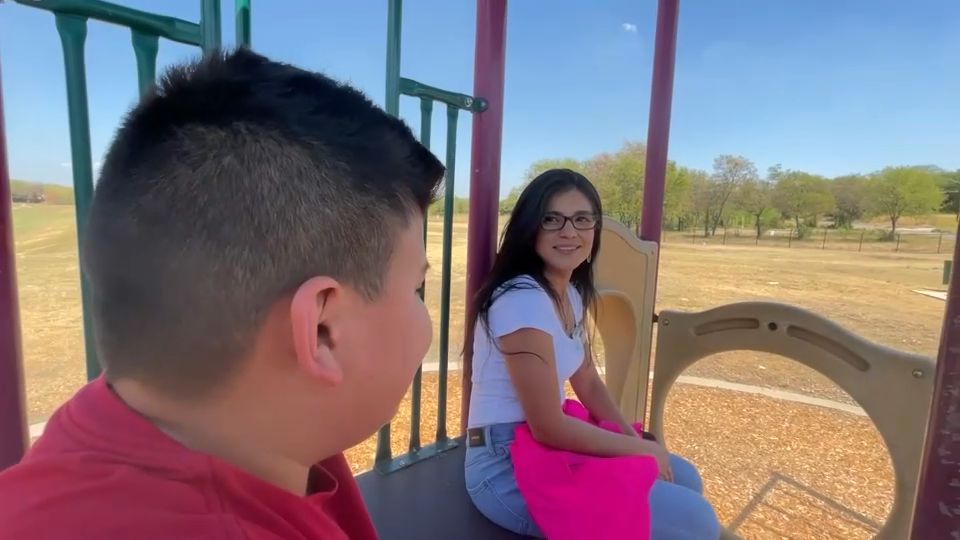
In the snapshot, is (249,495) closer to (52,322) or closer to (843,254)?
(52,322)

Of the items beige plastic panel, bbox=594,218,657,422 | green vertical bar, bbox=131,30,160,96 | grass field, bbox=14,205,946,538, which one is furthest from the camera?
grass field, bbox=14,205,946,538

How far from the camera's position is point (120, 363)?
543mm

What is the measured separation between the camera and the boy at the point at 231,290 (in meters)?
0.50

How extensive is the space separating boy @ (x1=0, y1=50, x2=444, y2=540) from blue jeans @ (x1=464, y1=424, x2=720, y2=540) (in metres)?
0.88

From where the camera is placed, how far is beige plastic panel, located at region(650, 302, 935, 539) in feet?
5.54

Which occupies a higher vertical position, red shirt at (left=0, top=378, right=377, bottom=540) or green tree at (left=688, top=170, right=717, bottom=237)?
A: green tree at (left=688, top=170, right=717, bottom=237)

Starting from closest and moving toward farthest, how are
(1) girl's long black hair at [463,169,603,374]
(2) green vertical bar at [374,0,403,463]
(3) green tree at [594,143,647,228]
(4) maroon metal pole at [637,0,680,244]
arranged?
(2) green vertical bar at [374,0,403,463], (1) girl's long black hair at [463,169,603,374], (4) maroon metal pole at [637,0,680,244], (3) green tree at [594,143,647,228]

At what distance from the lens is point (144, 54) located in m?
0.97

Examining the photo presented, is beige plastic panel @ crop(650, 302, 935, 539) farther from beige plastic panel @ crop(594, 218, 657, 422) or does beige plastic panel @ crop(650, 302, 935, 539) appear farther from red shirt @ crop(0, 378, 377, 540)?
red shirt @ crop(0, 378, 377, 540)

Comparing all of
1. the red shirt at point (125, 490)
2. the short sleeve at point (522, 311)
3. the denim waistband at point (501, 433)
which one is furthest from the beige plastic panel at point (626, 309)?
the red shirt at point (125, 490)

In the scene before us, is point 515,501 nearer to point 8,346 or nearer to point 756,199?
point 8,346

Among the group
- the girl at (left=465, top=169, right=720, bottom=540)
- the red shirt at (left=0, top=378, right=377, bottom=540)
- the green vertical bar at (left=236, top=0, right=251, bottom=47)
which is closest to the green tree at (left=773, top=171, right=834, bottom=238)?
the girl at (left=465, top=169, right=720, bottom=540)

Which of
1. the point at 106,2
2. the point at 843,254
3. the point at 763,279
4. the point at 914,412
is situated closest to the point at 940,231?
the point at 843,254

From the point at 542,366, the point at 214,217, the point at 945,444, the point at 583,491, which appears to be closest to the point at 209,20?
the point at 214,217
